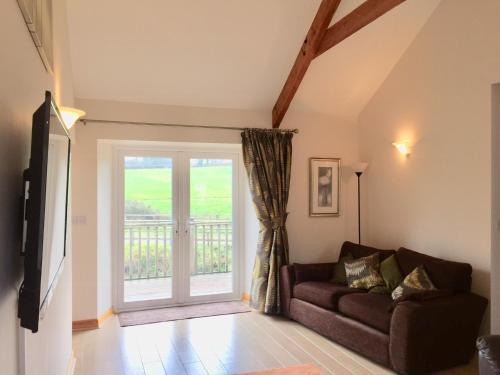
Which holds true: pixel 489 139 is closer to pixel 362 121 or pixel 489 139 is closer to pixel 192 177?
pixel 362 121

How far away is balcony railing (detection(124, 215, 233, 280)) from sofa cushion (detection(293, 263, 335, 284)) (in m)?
1.11

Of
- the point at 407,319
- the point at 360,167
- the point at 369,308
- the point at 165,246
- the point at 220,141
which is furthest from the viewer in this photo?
the point at 165,246

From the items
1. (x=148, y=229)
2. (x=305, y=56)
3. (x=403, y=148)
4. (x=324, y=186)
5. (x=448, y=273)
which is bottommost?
(x=448, y=273)

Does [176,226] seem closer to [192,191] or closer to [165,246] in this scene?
[165,246]

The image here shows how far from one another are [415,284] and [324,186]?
1.75 m

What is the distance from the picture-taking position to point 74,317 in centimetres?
393

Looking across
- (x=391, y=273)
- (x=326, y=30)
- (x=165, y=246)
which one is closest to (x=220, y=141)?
(x=165, y=246)

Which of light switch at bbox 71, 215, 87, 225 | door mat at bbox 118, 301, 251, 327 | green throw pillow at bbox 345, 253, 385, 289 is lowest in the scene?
door mat at bbox 118, 301, 251, 327

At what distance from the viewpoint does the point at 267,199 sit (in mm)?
4504

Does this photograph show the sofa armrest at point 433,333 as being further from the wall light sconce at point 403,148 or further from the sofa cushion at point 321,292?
the wall light sconce at point 403,148

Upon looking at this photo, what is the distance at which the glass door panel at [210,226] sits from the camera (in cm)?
486

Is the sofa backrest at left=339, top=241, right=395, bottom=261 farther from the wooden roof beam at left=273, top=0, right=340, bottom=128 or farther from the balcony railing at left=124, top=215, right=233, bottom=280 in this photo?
the wooden roof beam at left=273, top=0, right=340, bottom=128

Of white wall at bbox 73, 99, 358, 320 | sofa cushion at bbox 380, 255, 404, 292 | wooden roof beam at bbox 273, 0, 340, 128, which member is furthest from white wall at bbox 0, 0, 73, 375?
sofa cushion at bbox 380, 255, 404, 292

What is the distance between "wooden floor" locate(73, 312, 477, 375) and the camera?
10.2 ft
